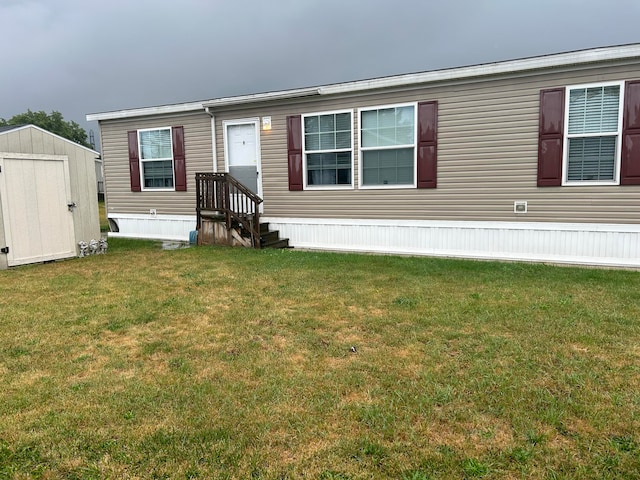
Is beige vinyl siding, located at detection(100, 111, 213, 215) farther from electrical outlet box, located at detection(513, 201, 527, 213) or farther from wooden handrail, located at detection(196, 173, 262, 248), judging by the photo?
electrical outlet box, located at detection(513, 201, 527, 213)

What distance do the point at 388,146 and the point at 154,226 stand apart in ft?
18.7

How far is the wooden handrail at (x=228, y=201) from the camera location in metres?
7.85

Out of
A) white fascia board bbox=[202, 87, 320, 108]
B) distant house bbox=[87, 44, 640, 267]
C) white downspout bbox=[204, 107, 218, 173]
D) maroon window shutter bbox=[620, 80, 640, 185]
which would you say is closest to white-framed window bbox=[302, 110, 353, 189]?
distant house bbox=[87, 44, 640, 267]

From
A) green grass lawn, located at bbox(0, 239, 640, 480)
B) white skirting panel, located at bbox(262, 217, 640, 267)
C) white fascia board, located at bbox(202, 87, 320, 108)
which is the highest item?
white fascia board, located at bbox(202, 87, 320, 108)

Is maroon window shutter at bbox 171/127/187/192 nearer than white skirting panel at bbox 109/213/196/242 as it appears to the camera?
Yes

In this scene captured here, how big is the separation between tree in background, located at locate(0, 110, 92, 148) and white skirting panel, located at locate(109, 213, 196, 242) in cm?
4372

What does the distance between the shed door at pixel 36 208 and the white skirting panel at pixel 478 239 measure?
347 cm

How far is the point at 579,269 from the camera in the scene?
592cm

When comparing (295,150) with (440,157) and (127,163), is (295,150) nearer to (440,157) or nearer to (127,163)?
(440,157)

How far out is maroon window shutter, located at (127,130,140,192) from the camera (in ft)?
31.7

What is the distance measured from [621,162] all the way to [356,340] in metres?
4.99

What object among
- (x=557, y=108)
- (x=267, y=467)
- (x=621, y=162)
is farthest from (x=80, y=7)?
(x=267, y=467)

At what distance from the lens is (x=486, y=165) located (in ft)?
22.2

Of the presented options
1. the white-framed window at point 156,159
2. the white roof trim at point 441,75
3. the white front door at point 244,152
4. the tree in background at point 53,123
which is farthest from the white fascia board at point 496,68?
the tree in background at point 53,123
